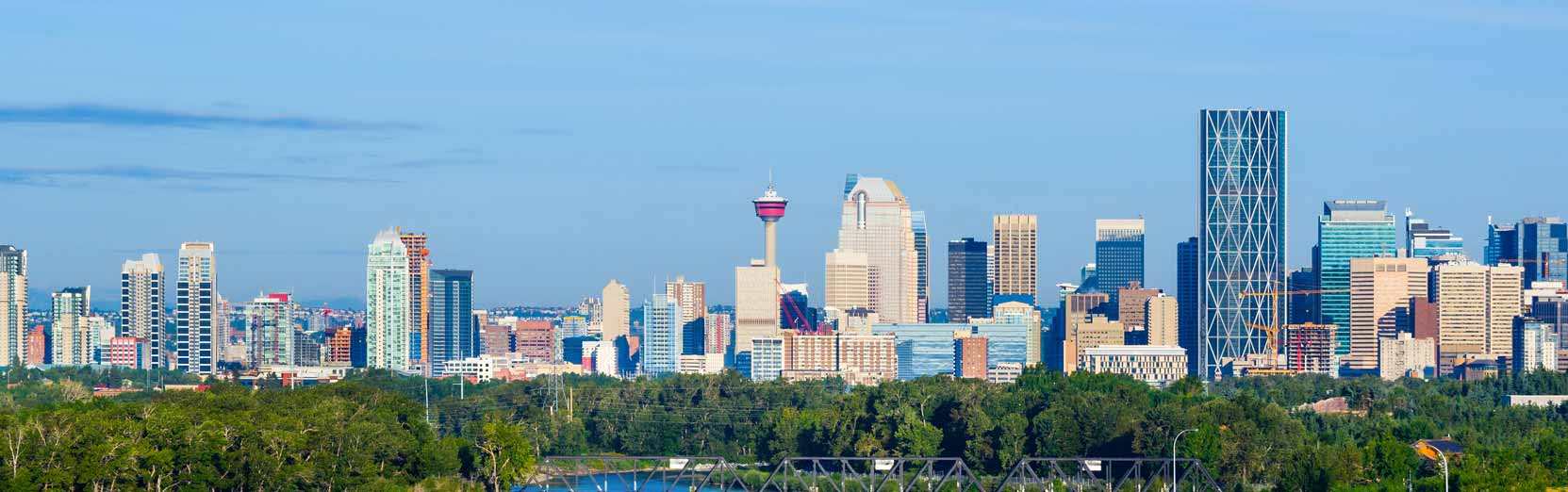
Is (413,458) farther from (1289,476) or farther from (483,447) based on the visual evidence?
(1289,476)

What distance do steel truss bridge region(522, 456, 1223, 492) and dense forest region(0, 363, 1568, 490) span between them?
1049 millimetres

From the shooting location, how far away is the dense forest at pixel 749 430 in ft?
250

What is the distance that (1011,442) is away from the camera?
104188mm

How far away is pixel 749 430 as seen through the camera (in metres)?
130

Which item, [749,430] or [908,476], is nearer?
[908,476]

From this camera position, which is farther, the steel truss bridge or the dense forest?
the steel truss bridge

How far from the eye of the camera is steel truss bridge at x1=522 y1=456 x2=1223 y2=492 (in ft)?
277

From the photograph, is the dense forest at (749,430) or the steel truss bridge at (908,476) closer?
the dense forest at (749,430)

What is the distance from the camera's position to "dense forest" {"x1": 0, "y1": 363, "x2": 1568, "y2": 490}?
250 feet

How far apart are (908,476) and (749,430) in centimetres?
2856

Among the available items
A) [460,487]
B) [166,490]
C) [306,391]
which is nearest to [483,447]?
[460,487]

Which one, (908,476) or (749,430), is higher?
(749,430)

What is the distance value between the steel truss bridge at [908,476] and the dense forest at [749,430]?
105 centimetres

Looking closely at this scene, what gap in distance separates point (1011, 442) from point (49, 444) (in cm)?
4401
